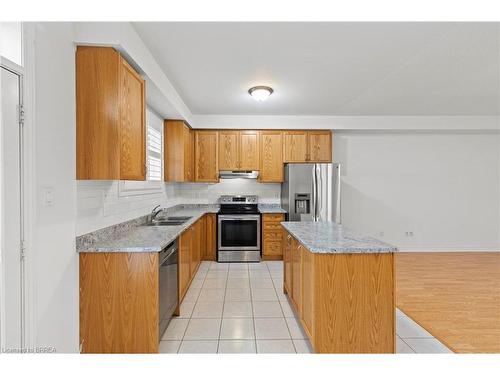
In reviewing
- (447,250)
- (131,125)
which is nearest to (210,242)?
(131,125)

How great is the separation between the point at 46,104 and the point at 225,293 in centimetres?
267

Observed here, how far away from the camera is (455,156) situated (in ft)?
18.2

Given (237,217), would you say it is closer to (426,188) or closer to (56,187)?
(56,187)

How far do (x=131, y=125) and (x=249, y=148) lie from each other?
300cm

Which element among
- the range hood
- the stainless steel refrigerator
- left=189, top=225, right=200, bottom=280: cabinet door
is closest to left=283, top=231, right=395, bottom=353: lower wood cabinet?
left=189, top=225, right=200, bottom=280: cabinet door

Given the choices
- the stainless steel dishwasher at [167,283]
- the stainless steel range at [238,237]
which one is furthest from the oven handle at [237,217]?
the stainless steel dishwasher at [167,283]

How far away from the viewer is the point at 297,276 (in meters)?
2.56

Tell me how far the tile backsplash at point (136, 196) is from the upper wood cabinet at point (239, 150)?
1.67 feet

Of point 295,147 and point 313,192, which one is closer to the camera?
point 313,192

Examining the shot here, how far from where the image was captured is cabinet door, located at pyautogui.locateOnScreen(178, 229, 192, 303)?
9.53 ft

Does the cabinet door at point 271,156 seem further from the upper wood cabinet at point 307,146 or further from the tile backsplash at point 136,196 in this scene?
the tile backsplash at point 136,196

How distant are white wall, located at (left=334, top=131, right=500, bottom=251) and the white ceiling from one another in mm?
1233
